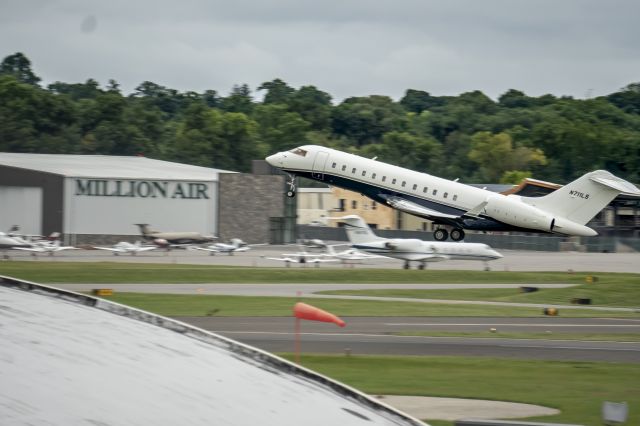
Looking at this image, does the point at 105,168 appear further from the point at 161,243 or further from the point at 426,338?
the point at 426,338

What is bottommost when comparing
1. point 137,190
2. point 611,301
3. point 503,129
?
point 611,301

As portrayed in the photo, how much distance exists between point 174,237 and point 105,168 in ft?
38.7

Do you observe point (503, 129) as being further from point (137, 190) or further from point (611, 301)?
point (611, 301)

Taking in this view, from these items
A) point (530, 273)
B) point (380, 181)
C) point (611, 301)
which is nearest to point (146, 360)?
point (611, 301)

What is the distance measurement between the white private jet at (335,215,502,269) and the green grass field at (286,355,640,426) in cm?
3389

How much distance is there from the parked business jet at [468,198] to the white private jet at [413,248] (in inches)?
158

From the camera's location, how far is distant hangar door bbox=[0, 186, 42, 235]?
3024 inches

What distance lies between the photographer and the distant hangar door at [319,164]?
53688 mm

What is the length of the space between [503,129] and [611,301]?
11996 centimetres

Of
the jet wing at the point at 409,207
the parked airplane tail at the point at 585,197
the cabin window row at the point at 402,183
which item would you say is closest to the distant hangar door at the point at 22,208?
the cabin window row at the point at 402,183

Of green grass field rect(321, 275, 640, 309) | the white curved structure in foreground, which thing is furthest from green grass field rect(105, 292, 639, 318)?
the white curved structure in foreground

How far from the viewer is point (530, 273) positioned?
55.7 m

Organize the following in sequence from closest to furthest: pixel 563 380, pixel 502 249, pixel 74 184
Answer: pixel 563 380 < pixel 74 184 < pixel 502 249

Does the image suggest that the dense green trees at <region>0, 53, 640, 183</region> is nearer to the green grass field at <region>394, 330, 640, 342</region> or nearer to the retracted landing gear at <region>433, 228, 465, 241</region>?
the retracted landing gear at <region>433, 228, 465, 241</region>
